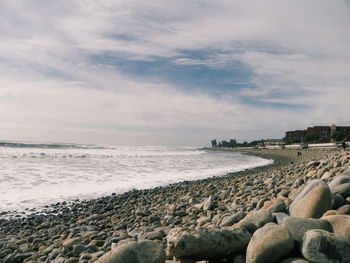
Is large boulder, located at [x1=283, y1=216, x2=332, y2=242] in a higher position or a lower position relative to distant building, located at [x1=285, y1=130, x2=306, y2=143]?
lower

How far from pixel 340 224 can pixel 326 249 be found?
542mm

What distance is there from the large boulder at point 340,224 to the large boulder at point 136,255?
174cm

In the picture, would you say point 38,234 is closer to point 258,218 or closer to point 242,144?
point 258,218

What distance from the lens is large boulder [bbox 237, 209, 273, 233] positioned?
3.19 m

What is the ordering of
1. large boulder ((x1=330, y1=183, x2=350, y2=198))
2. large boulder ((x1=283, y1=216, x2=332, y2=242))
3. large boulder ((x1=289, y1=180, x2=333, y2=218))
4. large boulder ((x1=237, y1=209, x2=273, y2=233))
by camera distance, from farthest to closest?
large boulder ((x1=330, y1=183, x2=350, y2=198)), large boulder ((x1=289, y1=180, x2=333, y2=218)), large boulder ((x1=237, y1=209, x2=273, y2=233)), large boulder ((x1=283, y1=216, x2=332, y2=242))

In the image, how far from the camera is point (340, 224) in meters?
2.82

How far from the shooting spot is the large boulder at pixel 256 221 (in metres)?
3.19

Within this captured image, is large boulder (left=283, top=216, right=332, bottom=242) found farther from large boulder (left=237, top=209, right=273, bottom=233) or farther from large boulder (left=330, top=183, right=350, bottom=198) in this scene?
large boulder (left=330, top=183, right=350, bottom=198)

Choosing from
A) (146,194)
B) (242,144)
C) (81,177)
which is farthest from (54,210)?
(242,144)

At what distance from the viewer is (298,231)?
8.87 feet

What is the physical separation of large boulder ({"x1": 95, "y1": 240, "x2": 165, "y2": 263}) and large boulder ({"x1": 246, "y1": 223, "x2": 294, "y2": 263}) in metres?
0.91

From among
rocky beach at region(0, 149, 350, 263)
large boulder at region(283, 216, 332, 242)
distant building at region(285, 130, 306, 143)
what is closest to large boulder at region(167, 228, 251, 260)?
rocky beach at region(0, 149, 350, 263)

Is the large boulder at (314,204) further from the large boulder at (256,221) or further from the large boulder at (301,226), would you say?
the large boulder at (301,226)

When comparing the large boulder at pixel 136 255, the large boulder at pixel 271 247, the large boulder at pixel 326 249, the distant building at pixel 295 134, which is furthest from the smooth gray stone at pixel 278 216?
the distant building at pixel 295 134
